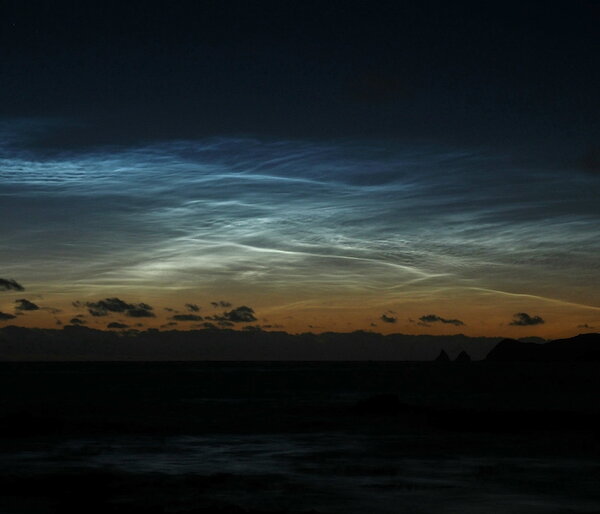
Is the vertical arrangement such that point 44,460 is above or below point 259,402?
above

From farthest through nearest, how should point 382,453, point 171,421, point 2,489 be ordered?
1. point 171,421
2. point 382,453
3. point 2,489

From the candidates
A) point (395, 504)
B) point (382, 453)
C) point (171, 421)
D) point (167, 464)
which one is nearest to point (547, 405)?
point (171, 421)

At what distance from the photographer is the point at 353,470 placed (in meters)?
37.4

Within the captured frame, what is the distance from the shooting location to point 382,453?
1751 inches

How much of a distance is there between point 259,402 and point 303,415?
2396 centimetres

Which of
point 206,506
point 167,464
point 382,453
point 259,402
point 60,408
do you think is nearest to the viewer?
point 206,506

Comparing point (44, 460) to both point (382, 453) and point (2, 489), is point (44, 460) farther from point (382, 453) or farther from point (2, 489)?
point (382, 453)

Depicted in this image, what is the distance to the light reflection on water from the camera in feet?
95.2

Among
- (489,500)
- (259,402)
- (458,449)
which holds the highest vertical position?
(489,500)

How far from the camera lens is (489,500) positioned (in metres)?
29.2

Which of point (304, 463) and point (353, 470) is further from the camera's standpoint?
point (304, 463)

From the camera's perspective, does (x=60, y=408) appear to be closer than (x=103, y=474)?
No

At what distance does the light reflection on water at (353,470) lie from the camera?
2903 cm

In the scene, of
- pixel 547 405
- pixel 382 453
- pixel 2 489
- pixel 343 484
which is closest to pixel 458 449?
pixel 382 453
